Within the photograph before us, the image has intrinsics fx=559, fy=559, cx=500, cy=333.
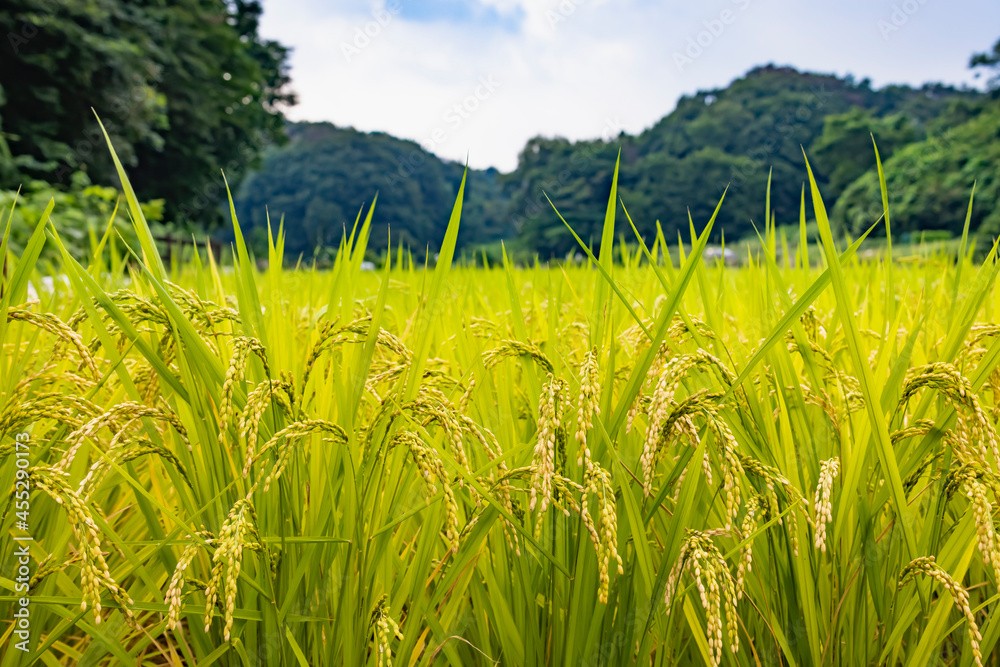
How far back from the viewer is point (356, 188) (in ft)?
146

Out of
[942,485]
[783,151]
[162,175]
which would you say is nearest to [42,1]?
[162,175]

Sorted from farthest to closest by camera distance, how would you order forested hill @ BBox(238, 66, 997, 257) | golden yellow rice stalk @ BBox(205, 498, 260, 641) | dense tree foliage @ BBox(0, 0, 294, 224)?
1. forested hill @ BBox(238, 66, 997, 257)
2. dense tree foliage @ BBox(0, 0, 294, 224)
3. golden yellow rice stalk @ BBox(205, 498, 260, 641)

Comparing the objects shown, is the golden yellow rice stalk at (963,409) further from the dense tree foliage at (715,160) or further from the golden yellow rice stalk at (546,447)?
the dense tree foliage at (715,160)

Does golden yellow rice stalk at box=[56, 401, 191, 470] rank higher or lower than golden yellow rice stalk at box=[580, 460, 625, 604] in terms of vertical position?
higher

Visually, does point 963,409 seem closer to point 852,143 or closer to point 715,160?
point 715,160

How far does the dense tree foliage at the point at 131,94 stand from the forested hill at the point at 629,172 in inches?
570

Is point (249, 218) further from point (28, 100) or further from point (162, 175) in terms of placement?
point (28, 100)

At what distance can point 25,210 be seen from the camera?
5.27m

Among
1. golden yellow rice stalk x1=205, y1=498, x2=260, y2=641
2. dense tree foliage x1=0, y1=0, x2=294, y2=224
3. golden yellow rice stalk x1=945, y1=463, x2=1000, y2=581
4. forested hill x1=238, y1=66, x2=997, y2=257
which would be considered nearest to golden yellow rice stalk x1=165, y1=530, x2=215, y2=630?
golden yellow rice stalk x1=205, y1=498, x2=260, y2=641

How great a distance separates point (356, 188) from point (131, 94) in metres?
30.4

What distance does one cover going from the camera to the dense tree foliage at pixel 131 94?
1290cm

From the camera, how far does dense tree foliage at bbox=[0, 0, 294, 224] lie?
12.9 metres

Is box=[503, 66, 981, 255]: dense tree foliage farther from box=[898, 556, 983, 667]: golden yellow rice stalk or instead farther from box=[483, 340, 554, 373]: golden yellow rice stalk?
box=[898, 556, 983, 667]: golden yellow rice stalk

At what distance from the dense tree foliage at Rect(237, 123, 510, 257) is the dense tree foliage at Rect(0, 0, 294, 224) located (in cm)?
1729
